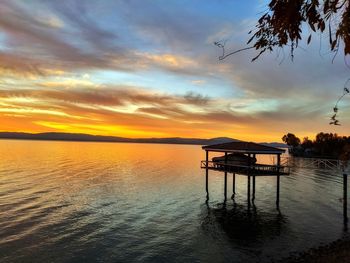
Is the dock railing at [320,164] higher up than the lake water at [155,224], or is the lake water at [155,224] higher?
the dock railing at [320,164]

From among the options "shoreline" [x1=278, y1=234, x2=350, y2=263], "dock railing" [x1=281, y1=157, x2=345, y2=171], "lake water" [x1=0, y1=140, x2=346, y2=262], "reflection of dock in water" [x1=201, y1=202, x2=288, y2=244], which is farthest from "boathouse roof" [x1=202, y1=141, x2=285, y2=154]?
"shoreline" [x1=278, y1=234, x2=350, y2=263]

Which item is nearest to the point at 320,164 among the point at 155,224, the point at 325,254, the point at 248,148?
the point at 248,148

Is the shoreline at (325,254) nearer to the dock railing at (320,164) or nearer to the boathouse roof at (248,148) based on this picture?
the dock railing at (320,164)

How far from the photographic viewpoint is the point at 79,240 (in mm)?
25188

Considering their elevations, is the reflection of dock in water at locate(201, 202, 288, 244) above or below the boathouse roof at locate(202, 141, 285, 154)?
below

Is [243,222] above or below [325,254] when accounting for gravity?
below

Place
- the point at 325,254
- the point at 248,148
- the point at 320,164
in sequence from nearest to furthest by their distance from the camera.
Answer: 1. the point at 325,254
2. the point at 248,148
3. the point at 320,164

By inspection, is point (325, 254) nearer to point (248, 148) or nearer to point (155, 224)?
point (155, 224)

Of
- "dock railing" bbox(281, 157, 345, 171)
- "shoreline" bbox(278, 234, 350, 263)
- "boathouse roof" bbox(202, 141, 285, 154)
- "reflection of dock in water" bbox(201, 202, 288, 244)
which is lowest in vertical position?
"reflection of dock in water" bbox(201, 202, 288, 244)

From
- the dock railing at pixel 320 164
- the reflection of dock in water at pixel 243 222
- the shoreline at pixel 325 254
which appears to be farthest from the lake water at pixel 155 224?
the dock railing at pixel 320 164

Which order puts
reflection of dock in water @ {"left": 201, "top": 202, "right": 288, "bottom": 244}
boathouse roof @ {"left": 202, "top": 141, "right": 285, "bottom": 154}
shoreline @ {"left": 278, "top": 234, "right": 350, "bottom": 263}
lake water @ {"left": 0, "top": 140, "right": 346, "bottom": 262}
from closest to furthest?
shoreline @ {"left": 278, "top": 234, "right": 350, "bottom": 263} → lake water @ {"left": 0, "top": 140, "right": 346, "bottom": 262} → reflection of dock in water @ {"left": 201, "top": 202, "right": 288, "bottom": 244} → boathouse roof @ {"left": 202, "top": 141, "right": 285, "bottom": 154}

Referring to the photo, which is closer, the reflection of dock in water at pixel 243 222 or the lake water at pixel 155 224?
the lake water at pixel 155 224

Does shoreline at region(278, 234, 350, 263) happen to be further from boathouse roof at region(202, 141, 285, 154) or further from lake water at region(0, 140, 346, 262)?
boathouse roof at region(202, 141, 285, 154)

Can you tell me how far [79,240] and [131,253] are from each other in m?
4.74
